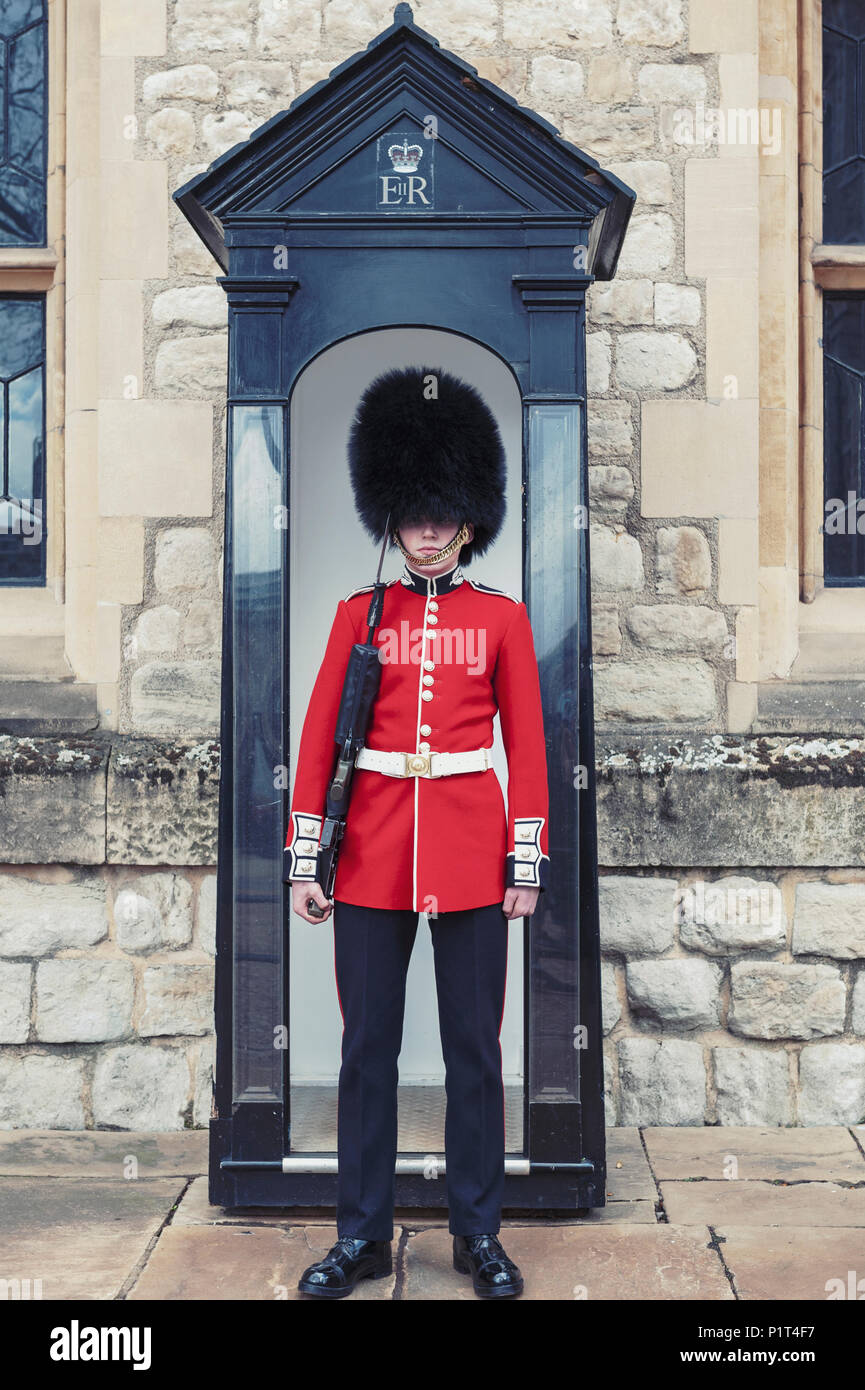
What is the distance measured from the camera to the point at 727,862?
11.8 ft

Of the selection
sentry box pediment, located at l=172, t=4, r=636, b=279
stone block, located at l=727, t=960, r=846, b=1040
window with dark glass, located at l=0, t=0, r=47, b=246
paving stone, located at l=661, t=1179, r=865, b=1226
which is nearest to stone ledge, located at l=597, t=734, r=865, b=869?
stone block, located at l=727, t=960, r=846, b=1040

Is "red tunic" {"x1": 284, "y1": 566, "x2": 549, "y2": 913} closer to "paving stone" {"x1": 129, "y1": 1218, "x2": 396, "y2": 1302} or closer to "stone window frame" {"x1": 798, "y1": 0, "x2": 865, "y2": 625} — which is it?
"paving stone" {"x1": 129, "y1": 1218, "x2": 396, "y2": 1302}

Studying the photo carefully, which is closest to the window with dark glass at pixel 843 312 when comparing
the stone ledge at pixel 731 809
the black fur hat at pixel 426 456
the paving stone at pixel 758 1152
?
the stone ledge at pixel 731 809

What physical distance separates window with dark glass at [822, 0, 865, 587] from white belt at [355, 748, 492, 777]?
1.83 meters

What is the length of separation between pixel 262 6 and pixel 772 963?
2.95 metres

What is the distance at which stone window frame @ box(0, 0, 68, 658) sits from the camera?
13.0 ft

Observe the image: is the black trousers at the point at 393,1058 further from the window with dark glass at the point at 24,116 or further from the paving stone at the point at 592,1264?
the window with dark glass at the point at 24,116

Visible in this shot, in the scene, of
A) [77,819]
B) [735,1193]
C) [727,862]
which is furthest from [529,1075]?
[77,819]

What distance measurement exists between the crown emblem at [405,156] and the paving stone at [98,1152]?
7.77 feet

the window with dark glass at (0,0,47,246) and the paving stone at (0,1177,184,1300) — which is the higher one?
the window with dark glass at (0,0,47,246)

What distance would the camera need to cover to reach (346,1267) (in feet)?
8.38

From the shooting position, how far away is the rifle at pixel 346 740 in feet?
8.59

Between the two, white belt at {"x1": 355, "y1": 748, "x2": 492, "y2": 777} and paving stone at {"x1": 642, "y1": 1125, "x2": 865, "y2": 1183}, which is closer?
white belt at {"x1": 355, "y1": 748, "x2": 492, "y2": 777}

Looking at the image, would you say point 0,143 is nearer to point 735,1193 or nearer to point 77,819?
point 77,819
